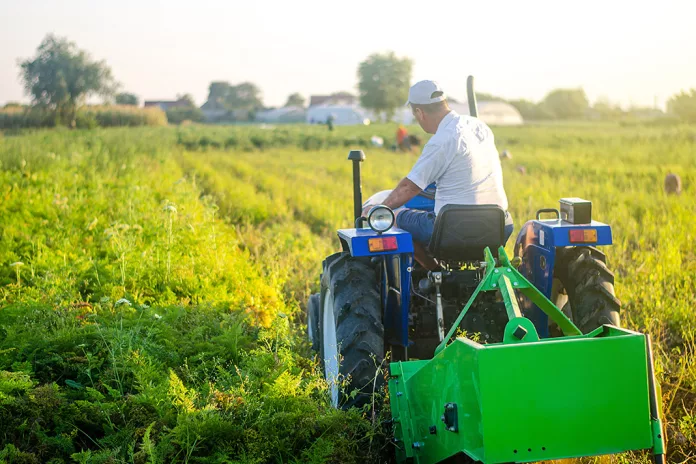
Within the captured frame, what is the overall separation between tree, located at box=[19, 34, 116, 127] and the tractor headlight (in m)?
46.2

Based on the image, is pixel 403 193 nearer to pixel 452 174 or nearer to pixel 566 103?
pixel 452 174

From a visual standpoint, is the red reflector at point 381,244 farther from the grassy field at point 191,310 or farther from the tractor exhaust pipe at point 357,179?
the tractor exhaust pipe at point 357,179

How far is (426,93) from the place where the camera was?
4.34 metres

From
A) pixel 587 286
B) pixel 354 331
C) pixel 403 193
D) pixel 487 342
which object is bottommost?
pixel 487 342

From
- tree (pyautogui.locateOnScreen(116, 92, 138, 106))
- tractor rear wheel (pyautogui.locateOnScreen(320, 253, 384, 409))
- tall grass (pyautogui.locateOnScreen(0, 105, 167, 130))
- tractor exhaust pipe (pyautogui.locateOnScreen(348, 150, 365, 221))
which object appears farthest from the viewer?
tree (pyautogui.locateOnScreen(116, 92, 138, 106))

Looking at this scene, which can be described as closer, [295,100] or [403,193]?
[403,193]

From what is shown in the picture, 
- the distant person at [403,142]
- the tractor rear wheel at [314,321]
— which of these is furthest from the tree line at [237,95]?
the tractor rear wheel at [314,321]

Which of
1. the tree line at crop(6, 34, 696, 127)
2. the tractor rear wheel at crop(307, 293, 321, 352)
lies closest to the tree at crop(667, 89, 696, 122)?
the tree line at crop(6, 34, 696, 127)

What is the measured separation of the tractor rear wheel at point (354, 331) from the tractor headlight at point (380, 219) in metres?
0.32

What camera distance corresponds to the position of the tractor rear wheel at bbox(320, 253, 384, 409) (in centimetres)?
364

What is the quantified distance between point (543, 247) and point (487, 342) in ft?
2.03

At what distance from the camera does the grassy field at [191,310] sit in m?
3.41

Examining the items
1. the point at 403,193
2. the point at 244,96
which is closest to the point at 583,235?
the point at 403,193

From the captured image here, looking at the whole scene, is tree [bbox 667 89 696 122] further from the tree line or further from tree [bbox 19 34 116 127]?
tree [bbox 19 34 116 127]
